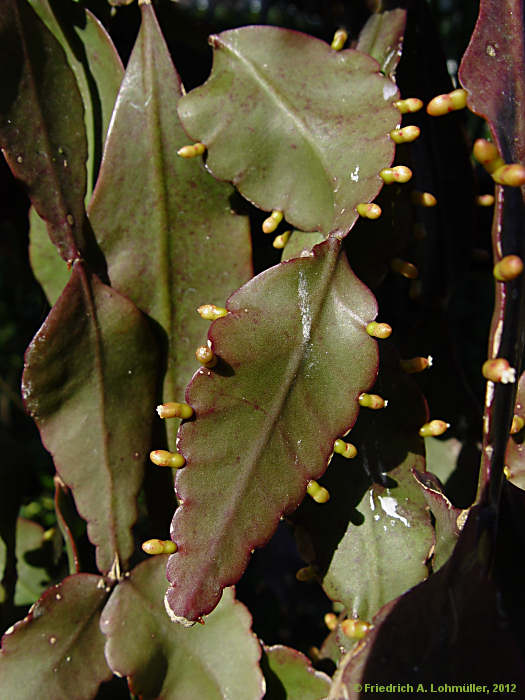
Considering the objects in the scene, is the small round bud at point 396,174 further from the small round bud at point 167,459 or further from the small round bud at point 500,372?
the small round bud at point 167,459

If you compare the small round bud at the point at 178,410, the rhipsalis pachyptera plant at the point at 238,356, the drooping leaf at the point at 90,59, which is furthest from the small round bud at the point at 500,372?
the drooping leaf at the point at 90,59

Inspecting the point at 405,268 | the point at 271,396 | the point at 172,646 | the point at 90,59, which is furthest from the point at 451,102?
the point at 172,646

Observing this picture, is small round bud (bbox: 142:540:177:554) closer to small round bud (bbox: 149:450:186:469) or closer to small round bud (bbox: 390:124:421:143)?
small round bud (bbox: 149:450:186:469)

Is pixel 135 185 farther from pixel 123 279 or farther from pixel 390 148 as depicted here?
pixel 390 148

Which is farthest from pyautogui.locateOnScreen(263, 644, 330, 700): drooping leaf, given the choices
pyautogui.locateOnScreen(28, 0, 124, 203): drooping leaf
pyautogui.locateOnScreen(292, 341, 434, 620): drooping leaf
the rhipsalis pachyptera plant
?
pyautogui.locateOnScreen(28, 0, 124, 203): drooping leaf

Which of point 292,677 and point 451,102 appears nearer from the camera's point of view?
point 451,102

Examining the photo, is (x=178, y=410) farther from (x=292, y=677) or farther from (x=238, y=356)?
(x=292, y=677)
